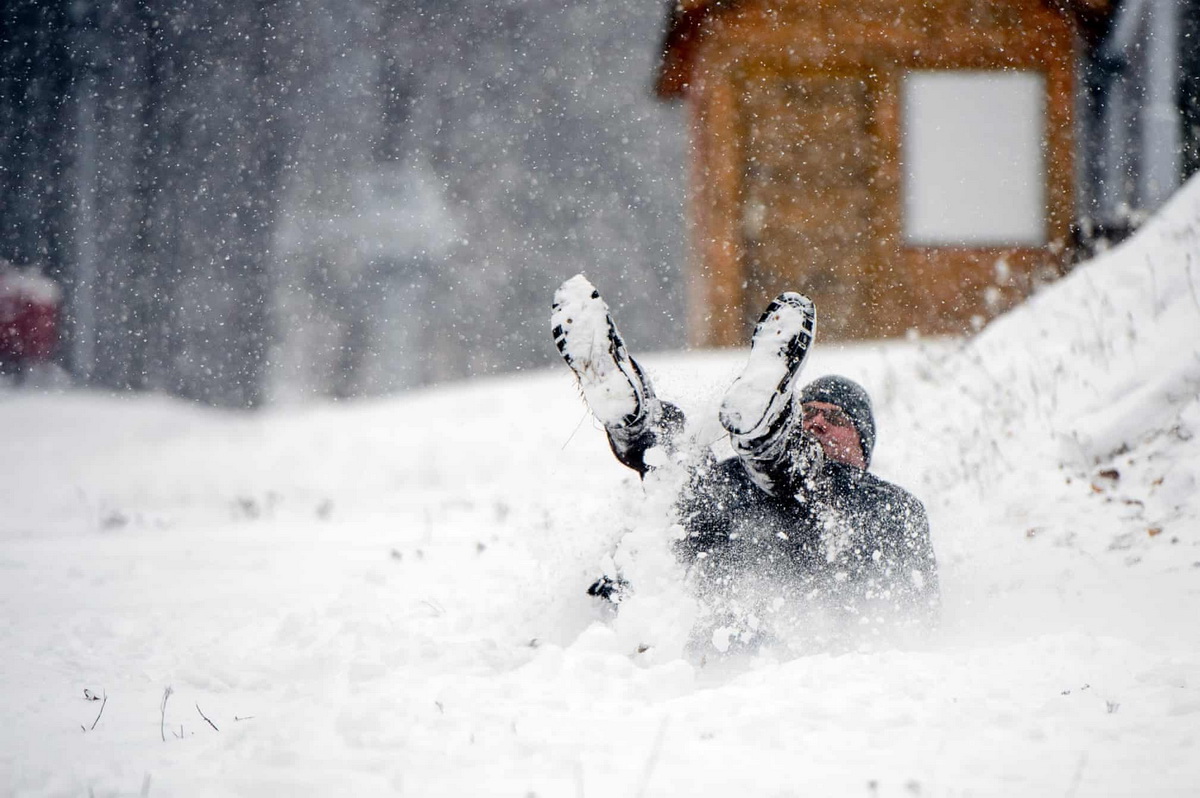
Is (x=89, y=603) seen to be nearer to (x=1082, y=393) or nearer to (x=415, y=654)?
(x=415, y=654)

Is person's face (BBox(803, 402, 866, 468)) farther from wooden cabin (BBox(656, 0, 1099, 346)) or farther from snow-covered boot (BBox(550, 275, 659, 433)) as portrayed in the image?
wooden cabin (BBox(656, 0, 1099, 346))

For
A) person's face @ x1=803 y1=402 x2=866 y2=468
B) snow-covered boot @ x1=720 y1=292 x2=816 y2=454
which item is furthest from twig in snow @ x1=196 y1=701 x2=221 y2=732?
person's face @ x1=803 y1=402 x2=866 y2=468

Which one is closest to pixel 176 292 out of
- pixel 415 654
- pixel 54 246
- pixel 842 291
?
pixel 54 246

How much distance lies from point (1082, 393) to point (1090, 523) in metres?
1.00

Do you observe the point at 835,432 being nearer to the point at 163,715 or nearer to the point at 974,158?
the point at 163,715

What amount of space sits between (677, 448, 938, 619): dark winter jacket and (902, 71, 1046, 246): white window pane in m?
7.39

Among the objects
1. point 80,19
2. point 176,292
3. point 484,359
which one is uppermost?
point 80,19

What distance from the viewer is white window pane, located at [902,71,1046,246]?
879 cm

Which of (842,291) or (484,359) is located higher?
(842,291)

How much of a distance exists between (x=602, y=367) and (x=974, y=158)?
8.12m

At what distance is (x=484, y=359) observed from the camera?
17078 mm

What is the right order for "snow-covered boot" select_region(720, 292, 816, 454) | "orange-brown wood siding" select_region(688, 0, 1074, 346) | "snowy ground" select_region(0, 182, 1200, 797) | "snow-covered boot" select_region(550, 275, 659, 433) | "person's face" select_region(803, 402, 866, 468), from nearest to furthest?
"snowy ground" select_region(0, 182, 1200, 797) → "snow-covered boot" select_region(720, 292, 816, 454) → "snow-covered boot" select_region(550, 275, 659, 433) → "person's face" select_region(803, 402, 866, 468) → "orange-brown wood siding" select_region(688, 0, 1074, 346)

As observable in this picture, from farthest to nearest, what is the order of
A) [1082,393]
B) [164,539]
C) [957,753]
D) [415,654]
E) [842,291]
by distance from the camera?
[842,291] → [164,539] → [1082,393] → [415,654] → [957,753]

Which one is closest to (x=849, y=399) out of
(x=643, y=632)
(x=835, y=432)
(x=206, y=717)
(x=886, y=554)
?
(x=835, y=432)
